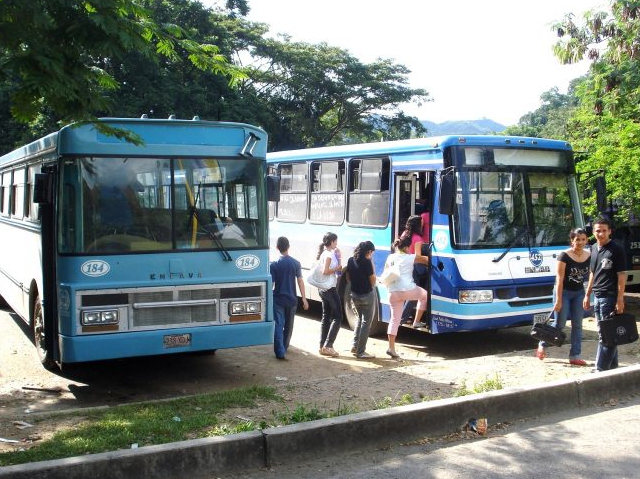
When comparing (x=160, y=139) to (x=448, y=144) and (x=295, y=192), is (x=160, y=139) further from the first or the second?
(x=295, y=192)

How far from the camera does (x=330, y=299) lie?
1034 centimetres

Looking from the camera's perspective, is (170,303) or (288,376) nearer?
(170,303)

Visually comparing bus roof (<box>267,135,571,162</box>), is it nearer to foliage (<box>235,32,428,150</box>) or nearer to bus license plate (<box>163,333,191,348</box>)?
bus license plate (<box>163,333,191,348</box>)

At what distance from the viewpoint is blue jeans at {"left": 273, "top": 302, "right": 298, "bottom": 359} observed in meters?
9.87

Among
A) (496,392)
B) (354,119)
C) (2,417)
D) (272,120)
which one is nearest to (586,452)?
(496,392)

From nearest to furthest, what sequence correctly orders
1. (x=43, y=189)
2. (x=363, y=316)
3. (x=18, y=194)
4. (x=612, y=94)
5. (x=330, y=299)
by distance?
(x=43, y=189), (x=363, y=316), (x=330, y=299), (x=18, y=194), (x=612, y=94)

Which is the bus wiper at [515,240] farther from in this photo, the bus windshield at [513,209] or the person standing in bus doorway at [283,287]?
the person standing in bus doorway at [283,287]

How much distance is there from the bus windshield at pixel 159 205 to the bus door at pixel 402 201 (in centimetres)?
317

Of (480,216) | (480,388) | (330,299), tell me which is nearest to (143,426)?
(480,388)

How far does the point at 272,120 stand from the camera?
36156 millimetres

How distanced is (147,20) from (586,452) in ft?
17.6

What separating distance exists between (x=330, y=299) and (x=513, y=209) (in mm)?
2891

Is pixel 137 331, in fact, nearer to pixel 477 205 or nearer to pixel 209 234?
pixel 209 234

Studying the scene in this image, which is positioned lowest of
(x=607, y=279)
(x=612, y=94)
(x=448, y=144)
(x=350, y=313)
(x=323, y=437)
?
(x=323, y=437)
